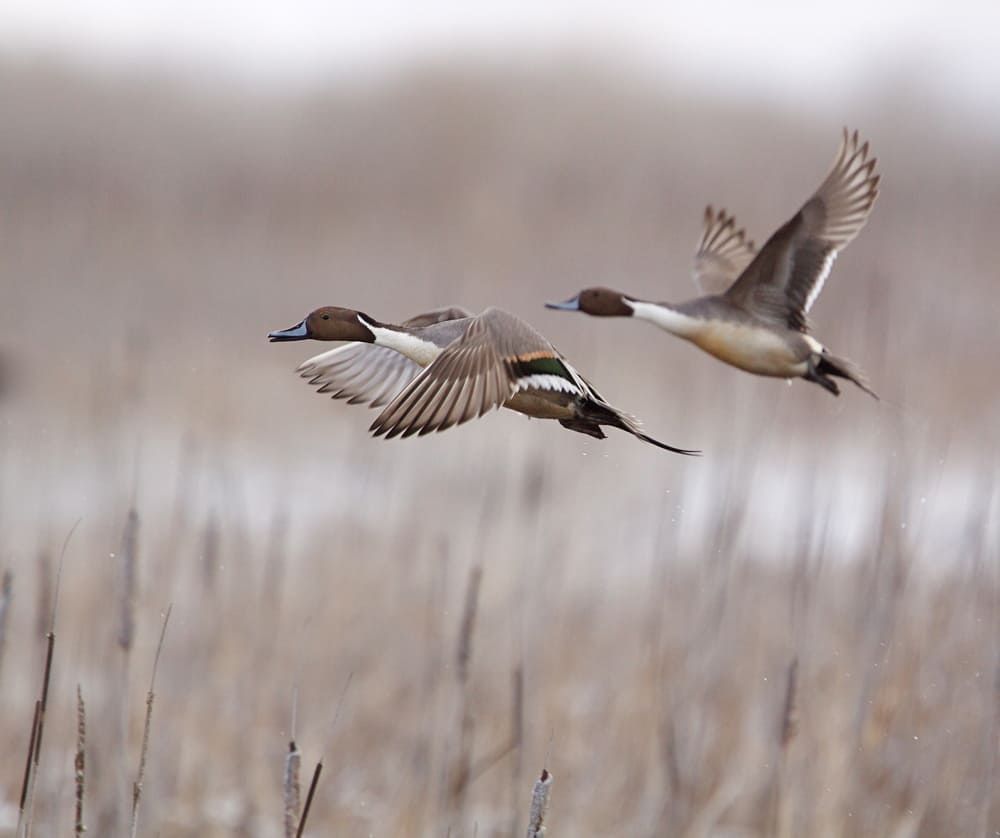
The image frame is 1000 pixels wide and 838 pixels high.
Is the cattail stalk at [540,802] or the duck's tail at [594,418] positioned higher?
the duck's tail at [594,418]

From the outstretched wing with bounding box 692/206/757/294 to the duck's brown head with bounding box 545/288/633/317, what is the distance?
2.13 ft

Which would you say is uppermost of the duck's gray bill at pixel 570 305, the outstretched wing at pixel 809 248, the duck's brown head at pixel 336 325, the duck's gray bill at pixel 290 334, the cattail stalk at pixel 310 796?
the outstretched wing at pixel 809 248

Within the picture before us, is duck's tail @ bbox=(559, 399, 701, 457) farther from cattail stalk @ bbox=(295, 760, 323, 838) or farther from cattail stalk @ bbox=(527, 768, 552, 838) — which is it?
cattail stalk @ bbox=(295, 760, 323, 838)

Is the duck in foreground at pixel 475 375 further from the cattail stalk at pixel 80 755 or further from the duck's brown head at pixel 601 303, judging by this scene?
the cattail stalk at pixel 80 755

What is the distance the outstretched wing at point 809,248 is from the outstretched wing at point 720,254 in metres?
0.47

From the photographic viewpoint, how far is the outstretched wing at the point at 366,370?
147 cm

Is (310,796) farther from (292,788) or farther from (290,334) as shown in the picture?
(290,334)

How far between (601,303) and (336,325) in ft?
1.19

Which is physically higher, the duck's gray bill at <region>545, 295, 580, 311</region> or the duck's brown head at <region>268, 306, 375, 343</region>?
the duck's gray bill at <region>545, 295, 580, 311</region>

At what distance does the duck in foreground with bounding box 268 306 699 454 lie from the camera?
A: 3.89 feet

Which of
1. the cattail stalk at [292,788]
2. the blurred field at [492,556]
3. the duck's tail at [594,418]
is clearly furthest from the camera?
the blurred field at [492,556]

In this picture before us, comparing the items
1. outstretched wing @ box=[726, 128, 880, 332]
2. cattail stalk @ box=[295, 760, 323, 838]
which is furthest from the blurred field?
outstretched wing @ box=[726, 128, 880, 332]

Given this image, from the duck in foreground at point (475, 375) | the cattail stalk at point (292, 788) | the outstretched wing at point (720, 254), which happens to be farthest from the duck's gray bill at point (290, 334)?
the outstretched wing at point (720, 254)

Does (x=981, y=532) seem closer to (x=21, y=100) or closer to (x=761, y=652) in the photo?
(x=761, y=652)
